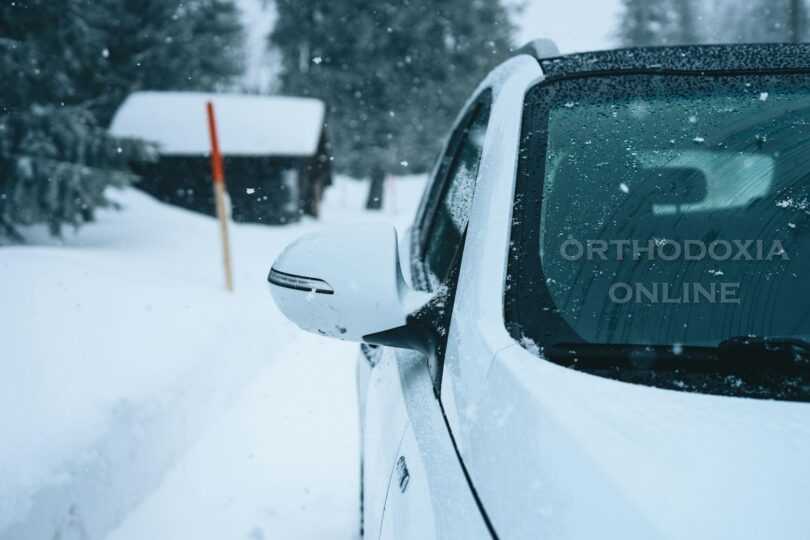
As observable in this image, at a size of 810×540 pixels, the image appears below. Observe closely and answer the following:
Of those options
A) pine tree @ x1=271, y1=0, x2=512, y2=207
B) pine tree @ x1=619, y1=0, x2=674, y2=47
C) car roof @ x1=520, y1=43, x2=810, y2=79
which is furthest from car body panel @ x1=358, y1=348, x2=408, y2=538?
pine tree @ x1=619, y1=0, x2=674, y2=47

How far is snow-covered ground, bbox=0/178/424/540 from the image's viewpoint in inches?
101

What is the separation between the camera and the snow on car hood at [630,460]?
30.4 inches

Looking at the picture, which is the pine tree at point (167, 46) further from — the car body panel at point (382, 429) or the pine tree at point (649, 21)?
the pine tree at point (649, 21)

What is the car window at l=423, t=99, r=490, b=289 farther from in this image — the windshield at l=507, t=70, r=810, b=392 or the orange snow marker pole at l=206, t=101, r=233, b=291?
the orange snow marker pole at l=206, t=101, r=233, b=291

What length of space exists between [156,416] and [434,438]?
9.07ft

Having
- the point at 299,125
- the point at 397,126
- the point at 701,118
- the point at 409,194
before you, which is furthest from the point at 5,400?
the point at 409,194

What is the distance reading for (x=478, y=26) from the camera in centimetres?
2659

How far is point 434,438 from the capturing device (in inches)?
46.3

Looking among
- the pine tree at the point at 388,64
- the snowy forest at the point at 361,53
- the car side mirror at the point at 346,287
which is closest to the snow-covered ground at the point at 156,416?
the car side mirror at the point at 346,287

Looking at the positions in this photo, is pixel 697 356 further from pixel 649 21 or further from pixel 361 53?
pixel 649 21

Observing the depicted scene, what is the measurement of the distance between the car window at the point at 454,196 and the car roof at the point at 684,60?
31cm

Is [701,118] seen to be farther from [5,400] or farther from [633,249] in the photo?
[5,400]

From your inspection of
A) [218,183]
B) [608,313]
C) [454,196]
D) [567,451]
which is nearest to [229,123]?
[218,183]

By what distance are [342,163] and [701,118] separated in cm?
2670
